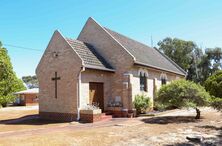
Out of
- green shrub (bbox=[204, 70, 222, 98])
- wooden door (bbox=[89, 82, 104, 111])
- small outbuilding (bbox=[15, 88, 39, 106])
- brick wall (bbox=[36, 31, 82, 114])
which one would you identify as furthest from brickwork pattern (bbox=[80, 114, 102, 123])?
small outbuilding (bbox=[15, 88, 39, 106])

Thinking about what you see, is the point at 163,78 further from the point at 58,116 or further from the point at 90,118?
the point at 58,116

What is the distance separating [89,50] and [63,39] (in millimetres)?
3038

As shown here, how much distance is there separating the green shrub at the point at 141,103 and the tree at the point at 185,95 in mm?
3109

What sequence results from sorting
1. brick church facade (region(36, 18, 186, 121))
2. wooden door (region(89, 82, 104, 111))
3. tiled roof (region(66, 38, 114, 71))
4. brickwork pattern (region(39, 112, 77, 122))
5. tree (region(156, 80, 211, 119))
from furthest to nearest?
1. wooden door (region(89, 82, 104, 111))
2. tiled roof (region(66, 38, 114, 71))
3. brick church facade (region(36, 18, 186, 121))
4. brickwork pattern (region(39, 112, 77, 122))
5. tree (region(156, 80, 211, 119))

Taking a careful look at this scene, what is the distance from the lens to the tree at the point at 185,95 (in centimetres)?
1686

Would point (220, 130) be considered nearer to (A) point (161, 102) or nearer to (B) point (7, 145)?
(A) point (161, 102)

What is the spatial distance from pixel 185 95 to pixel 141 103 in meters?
4.59

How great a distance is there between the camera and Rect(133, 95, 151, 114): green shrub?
20.7 meters

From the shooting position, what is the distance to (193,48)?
6003 centimetres

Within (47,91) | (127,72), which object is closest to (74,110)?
(47,91)

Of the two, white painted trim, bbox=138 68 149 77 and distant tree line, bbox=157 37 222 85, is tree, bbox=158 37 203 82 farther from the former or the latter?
white painted trim, bbox=138 68 149 77

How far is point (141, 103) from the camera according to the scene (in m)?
20.6

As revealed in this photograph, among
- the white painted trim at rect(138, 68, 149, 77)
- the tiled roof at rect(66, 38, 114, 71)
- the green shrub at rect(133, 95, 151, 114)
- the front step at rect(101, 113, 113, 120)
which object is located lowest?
the front step at rect(101, 113, 113, 120)

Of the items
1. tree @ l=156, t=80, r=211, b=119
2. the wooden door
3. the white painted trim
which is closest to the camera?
tree @ l=156, t=80, r=211, b=119
